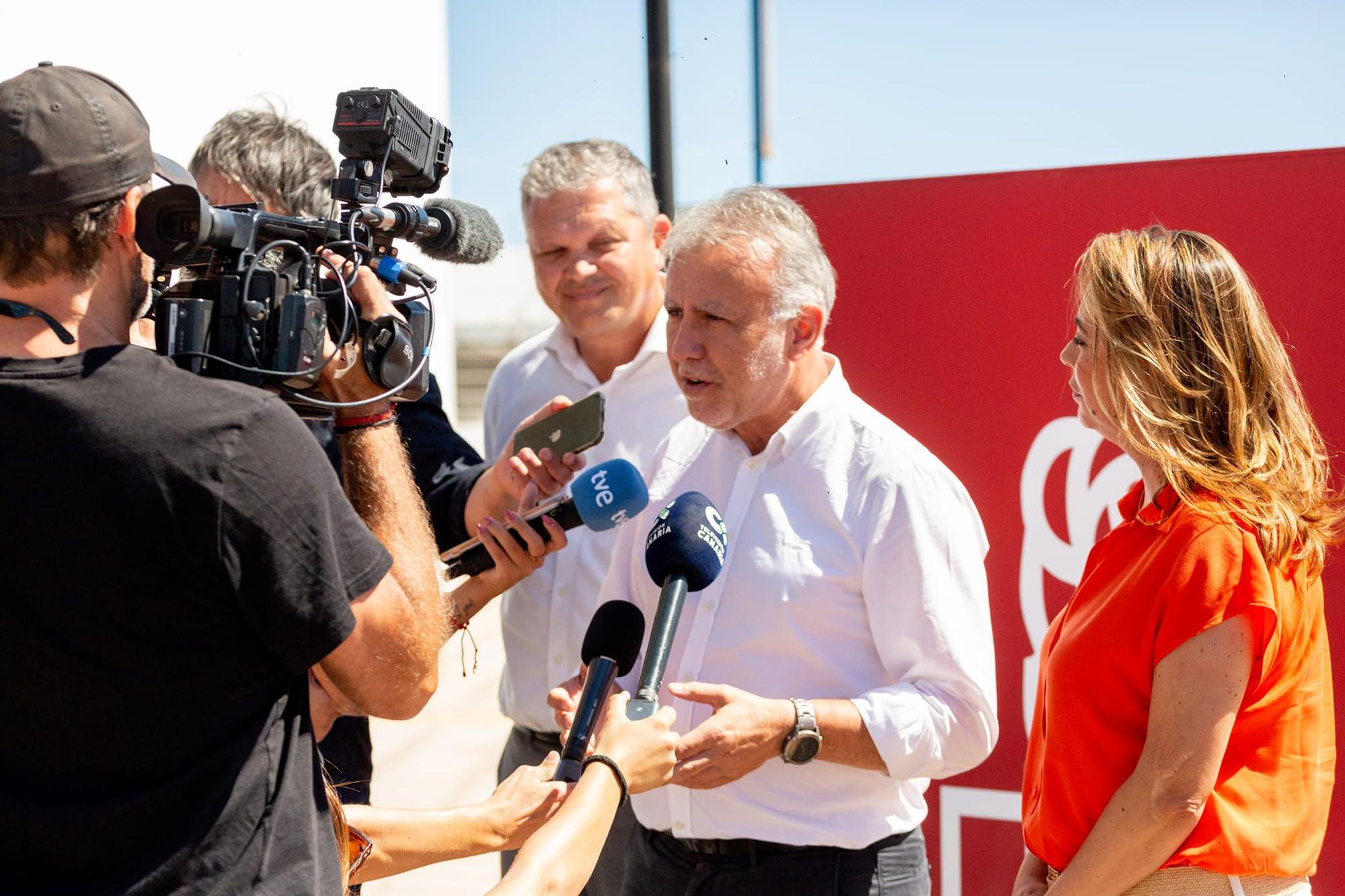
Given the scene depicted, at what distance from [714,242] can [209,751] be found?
57.4 inches

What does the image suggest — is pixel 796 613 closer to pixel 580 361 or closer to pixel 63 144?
pixel 580 361

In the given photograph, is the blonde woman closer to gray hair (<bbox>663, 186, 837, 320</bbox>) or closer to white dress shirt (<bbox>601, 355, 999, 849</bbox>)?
→ white dress shirt (<bbox>601, 355, 999, 849</bbox>)

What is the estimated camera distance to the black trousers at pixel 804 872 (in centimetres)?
227

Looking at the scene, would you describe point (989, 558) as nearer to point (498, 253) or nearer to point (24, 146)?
point (498, 253)

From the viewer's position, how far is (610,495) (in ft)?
7.54

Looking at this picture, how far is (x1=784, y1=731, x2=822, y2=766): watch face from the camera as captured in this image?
83.0 inches

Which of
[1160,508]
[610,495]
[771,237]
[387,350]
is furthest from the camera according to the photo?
[771,237]

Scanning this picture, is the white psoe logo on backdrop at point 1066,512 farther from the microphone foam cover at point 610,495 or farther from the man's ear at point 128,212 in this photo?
the man's ear at point 128,212

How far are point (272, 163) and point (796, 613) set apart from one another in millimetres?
1516

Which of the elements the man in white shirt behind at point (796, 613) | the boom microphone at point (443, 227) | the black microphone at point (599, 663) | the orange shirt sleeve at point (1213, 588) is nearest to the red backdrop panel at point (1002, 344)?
the man in white shirt behind at point (796, 613)

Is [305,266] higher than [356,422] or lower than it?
higher

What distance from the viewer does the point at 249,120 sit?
2.71 metres

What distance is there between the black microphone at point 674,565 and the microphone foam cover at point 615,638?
6 cm

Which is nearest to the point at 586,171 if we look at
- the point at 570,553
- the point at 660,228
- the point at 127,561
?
the point at 660,228
